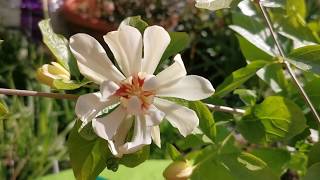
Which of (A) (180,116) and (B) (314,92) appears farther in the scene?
(B) (314,92)

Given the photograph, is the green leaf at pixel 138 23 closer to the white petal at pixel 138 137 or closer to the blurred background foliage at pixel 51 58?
the white petal at pixel 138 137

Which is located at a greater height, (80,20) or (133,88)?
(133,88)

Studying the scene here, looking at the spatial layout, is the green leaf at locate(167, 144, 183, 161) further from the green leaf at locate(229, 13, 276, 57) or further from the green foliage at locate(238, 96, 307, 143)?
the green leaf at locate(229, 13, 276, 57)

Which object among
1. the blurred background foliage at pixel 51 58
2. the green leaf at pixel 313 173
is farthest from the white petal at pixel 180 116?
the blurred background foliage at pixel 51 58

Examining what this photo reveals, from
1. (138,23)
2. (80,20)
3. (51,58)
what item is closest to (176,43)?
(138,23)

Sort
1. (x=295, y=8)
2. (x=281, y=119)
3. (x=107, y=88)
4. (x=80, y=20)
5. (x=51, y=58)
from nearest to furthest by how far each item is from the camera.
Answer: (x=107, y=88) → (x=281, y=119) → (x=295, y=8) → (x=51, y=58) → (x=80, y=20)

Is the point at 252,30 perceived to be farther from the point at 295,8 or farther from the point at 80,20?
the point at 80,20

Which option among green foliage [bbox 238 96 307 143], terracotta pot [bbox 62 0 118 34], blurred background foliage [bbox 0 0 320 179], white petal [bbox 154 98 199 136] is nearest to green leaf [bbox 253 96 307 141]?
green foliage [bbox 238 96 307 143]
